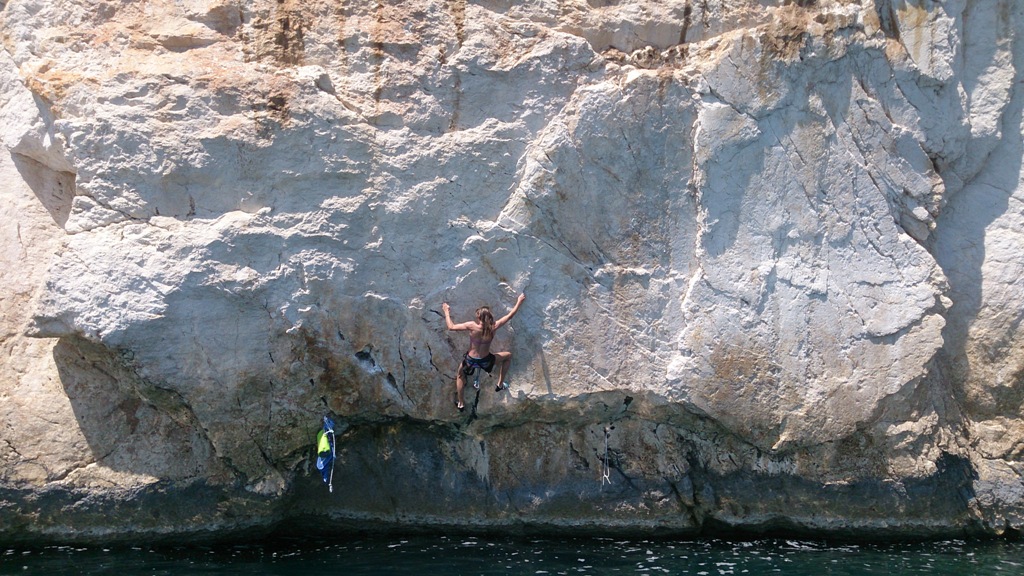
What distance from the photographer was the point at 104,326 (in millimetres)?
7344

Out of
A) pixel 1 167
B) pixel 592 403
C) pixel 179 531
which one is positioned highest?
pixel 1 167

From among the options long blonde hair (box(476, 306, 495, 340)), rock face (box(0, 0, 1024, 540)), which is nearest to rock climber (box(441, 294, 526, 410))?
long blonde hair (box(476, 306, 495, 340))

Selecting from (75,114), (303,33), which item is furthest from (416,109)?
(75,114)

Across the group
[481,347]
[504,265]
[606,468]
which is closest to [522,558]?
[606,468]

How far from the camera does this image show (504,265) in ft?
25.9

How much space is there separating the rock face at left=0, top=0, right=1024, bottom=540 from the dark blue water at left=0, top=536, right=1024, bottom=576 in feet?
0.71

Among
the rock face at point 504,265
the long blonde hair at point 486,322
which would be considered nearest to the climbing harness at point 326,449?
the rock face at point 504,265

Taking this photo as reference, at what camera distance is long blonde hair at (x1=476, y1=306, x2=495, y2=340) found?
762cm

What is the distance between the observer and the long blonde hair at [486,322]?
762 cm

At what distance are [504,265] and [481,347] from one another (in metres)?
0.75

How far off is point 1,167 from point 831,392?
25.1 feet

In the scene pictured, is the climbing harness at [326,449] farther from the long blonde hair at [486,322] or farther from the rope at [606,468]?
the rope at [606,468]

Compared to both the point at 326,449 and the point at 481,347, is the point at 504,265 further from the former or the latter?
the point at 326,449

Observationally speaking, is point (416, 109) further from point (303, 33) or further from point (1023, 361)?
point (1023, 361)
